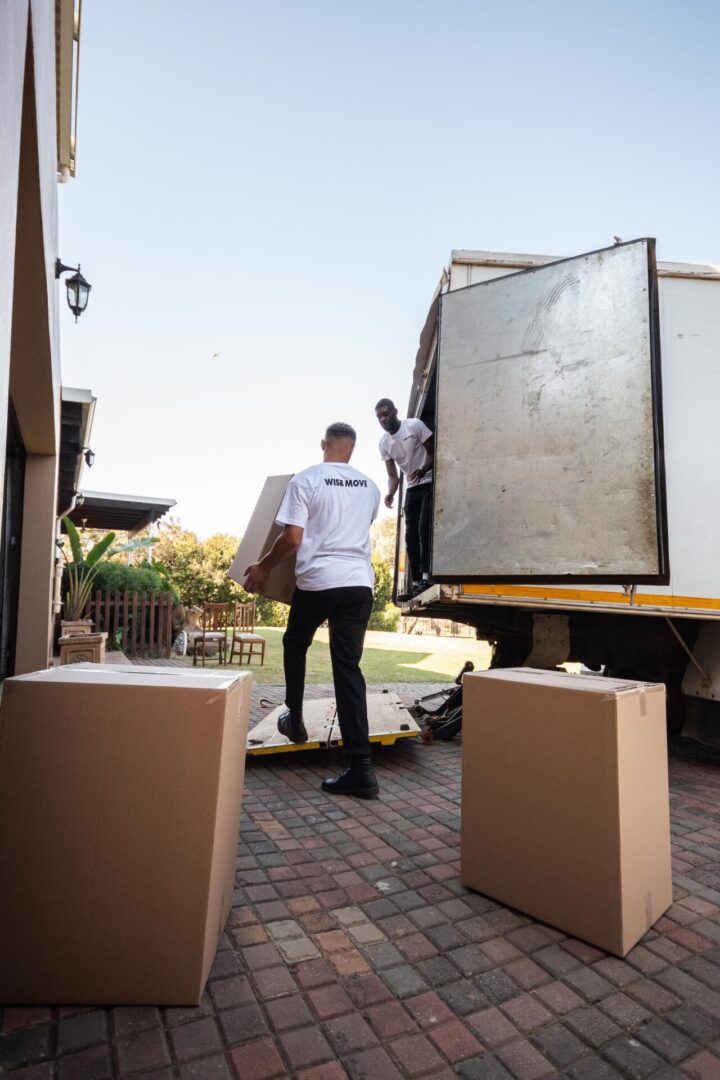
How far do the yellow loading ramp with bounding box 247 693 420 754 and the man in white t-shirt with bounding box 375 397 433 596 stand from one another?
3.44 ft

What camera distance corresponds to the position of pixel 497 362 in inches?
133

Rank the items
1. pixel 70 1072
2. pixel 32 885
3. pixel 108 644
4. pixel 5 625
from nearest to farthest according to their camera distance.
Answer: pixel 70 1072 → pixel 32 885 → pixel 5 625 → pixel 108 644

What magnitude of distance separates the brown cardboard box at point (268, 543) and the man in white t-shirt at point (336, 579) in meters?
0.11

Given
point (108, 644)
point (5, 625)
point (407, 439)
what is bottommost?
point (108, 644)

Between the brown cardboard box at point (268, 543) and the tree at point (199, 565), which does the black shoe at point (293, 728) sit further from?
the tree at point (199, 565)

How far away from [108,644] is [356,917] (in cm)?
996

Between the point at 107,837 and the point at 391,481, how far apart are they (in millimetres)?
4606

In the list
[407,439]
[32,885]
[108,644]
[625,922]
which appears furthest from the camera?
[108,644]

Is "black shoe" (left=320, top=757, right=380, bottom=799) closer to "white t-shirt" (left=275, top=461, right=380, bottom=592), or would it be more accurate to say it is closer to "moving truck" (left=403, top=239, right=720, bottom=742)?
"white t-shirt" (left=275, top=461, right=380, bottom=592)

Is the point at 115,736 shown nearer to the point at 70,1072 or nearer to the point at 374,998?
the point at 70,1072

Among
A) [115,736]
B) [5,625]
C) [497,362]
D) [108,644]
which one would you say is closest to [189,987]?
[115,736]

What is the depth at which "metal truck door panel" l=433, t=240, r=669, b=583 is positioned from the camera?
2.86m

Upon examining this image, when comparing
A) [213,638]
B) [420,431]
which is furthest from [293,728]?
[213,638]

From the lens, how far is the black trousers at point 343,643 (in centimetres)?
321
